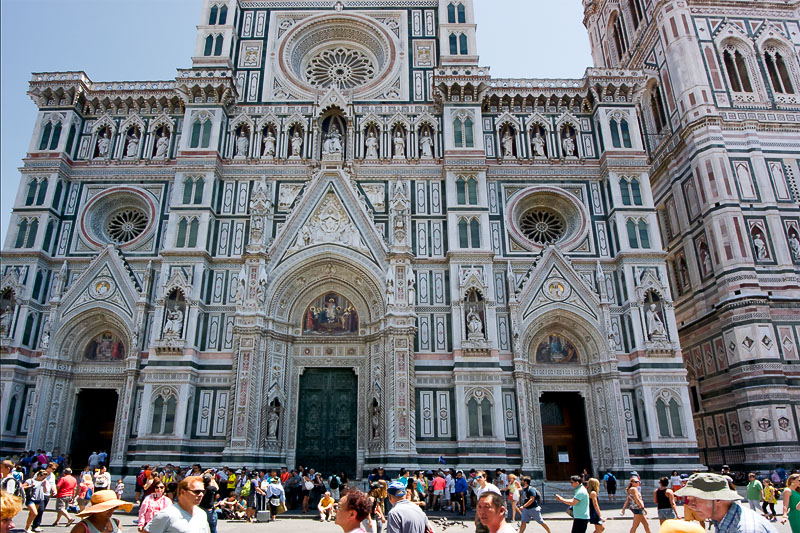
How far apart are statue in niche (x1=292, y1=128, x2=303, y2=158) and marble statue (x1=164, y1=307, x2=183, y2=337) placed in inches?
346

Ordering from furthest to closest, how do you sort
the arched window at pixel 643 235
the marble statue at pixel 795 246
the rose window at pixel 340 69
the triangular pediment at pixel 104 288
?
the rose window at pixel 340 69 → the marble statue at pixel 795 246 → the arched window at pixel 643 235 → the triangular pediment at pixel 104 288

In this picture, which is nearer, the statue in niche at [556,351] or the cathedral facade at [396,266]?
the cathedral facade at [396,266]

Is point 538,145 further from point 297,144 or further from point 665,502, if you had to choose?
point 665,502

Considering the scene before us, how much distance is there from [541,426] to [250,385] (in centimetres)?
1168

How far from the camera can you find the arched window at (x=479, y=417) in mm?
22219

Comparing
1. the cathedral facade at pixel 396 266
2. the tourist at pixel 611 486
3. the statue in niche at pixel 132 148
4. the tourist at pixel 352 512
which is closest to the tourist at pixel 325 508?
the cathedral facade at pixel 396 266

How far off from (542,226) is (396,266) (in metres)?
7.26

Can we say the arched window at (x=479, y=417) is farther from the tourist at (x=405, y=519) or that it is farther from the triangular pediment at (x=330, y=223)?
the tourist at (x=405, y=519)

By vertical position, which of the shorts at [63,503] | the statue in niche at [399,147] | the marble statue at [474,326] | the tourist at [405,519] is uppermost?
the statue in niche at [399,147]

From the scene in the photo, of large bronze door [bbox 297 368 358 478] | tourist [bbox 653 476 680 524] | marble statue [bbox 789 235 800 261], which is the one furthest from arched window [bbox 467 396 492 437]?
marble statue [bbox 789 235 800 261]

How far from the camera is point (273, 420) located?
22.8m

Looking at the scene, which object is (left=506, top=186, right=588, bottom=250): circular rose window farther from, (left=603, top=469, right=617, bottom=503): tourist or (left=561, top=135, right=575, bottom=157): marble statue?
(left=603, top=469, right=617, bottom=503): tourist

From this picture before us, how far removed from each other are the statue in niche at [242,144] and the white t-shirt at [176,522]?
23678 mm

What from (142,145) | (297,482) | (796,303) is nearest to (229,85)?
(142,145)
